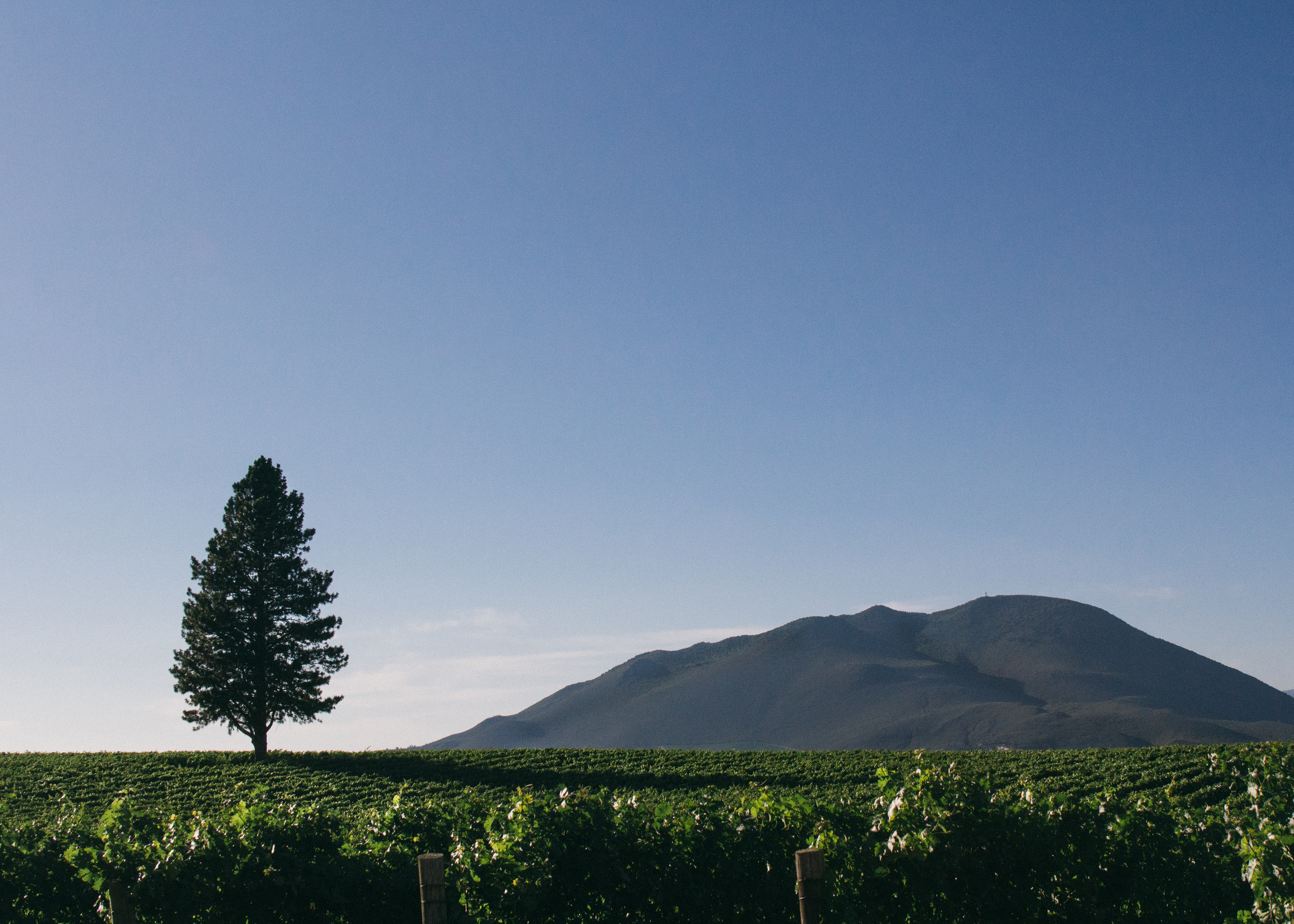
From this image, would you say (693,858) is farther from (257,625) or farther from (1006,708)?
(1006,708)

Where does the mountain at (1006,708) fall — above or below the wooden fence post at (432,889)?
below

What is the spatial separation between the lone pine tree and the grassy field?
280 cm

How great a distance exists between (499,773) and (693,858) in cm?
3630

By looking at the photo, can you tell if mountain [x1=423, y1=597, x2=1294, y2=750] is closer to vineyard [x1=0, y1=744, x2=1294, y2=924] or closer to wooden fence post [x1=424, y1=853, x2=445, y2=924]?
vineyard [x1=0, y1=744, x2=1294, y2=924]

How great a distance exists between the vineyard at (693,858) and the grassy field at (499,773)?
23.6 m

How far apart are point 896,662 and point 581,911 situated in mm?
202167

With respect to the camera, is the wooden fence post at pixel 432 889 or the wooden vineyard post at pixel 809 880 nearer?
the wooden fence post at pixel 432 889

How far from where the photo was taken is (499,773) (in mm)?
42125

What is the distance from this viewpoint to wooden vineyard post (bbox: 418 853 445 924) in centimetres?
721

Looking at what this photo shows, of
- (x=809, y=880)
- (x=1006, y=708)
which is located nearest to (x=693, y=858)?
(x=809, y=880)

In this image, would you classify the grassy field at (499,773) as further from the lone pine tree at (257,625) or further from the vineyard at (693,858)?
the vineyard at (693,858)

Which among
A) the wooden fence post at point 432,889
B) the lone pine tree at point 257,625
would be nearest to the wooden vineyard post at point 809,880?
the wooden fence post at point 432,889

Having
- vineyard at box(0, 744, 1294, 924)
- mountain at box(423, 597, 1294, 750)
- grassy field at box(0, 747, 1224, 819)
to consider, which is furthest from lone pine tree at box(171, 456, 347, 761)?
mountain at box(423, 597, 1294, 750)

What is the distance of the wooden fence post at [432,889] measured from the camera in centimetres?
721
